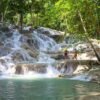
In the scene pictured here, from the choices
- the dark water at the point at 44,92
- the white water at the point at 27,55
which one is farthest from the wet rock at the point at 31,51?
the dark water at the point at 44,92

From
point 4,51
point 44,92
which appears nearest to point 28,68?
point 4,51

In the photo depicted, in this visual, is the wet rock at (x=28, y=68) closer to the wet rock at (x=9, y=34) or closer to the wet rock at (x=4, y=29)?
the wet rock at (x=9, y=34)

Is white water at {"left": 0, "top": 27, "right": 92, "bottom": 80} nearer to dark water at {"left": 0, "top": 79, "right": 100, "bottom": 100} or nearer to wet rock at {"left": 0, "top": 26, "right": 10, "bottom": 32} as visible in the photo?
wet rock at {"left": 0, "top": 26, "right": 10, "bottom": 32}

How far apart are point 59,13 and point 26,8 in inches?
762

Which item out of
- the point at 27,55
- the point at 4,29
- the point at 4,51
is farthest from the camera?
the point at 4,29

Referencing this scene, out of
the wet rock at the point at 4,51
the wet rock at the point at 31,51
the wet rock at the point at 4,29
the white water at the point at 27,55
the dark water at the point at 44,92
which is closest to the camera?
the dark water at the point at 44,92

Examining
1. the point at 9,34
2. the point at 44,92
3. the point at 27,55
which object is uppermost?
the point at 9,34

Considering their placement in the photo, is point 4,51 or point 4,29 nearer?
point 4,51

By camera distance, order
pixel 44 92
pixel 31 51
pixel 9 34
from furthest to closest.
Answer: pixel 9 34
pixel 31 51
pixel 44 92

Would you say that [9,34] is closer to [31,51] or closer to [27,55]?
[31,51]

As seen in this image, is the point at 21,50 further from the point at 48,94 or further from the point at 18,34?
the point at 48,94

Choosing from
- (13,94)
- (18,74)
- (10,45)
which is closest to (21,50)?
(10,45)

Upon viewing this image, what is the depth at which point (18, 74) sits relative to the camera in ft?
96.5

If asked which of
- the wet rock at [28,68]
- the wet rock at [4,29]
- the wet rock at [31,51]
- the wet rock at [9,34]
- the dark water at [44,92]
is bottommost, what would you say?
the dark water at [44,92]
